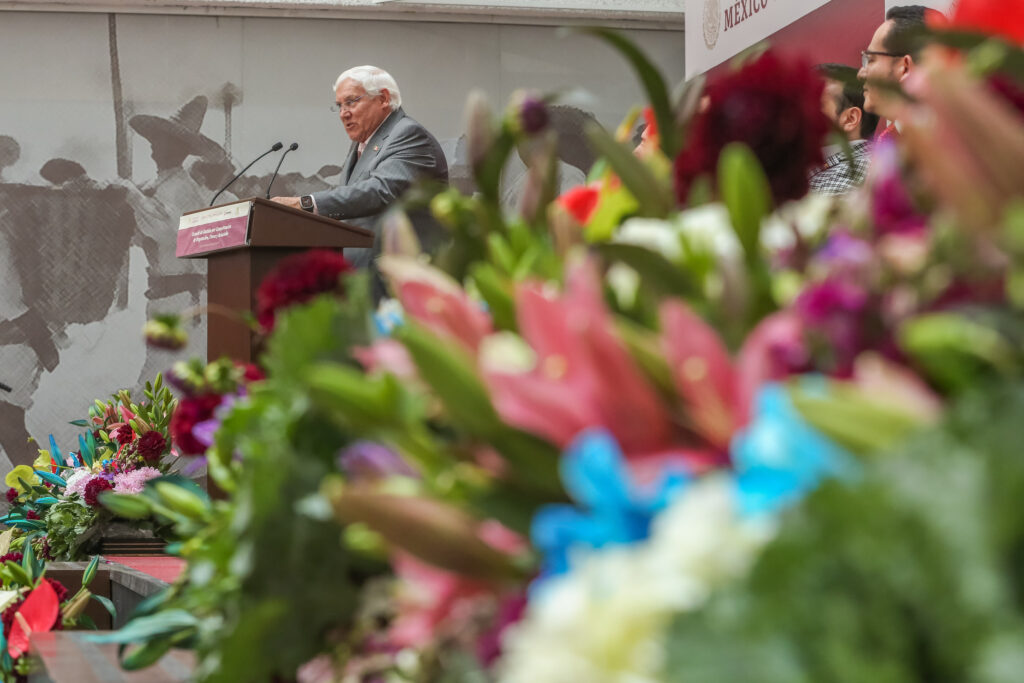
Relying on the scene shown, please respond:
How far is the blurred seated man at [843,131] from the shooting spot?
2.16 feet

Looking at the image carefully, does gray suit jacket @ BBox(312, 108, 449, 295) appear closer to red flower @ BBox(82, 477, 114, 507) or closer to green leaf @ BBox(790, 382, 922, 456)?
red flower @ BBox(82, 477, 114, 507)

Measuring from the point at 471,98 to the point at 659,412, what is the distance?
36 centimetres

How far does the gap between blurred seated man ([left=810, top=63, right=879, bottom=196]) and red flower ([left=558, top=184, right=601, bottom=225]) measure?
0.41 ft

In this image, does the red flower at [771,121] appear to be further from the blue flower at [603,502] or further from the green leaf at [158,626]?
the green leaf at [158,626]

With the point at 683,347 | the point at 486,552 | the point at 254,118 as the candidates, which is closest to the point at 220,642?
the point at 486,552

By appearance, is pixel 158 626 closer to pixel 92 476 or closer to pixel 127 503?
pixel 127 503

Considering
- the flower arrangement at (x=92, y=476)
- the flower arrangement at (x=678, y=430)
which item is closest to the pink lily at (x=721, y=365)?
the flower arrangement at (x=678, y=430)

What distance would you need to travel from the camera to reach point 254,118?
7.37 m

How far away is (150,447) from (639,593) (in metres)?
3.67

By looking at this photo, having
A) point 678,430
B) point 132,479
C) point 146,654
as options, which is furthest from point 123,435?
point 678,430

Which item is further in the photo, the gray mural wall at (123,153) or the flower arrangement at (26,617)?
the gray mural wall at (123,153)

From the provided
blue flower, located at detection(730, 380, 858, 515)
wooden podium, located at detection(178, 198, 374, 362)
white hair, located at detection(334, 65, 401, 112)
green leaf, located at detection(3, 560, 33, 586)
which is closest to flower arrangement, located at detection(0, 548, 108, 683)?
green leaf, located at detection(3, 560, 33, 586)

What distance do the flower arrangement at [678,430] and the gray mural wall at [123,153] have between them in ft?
22.0

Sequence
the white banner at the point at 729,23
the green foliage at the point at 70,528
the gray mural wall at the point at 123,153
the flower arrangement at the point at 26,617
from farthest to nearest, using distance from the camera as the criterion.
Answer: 1. the gray mural wall at the point at 123,153
2. the white banner at the point at 729,23
3. the green foliage at the point at 70,528
4. the flower arrangement at the point at 26,617
